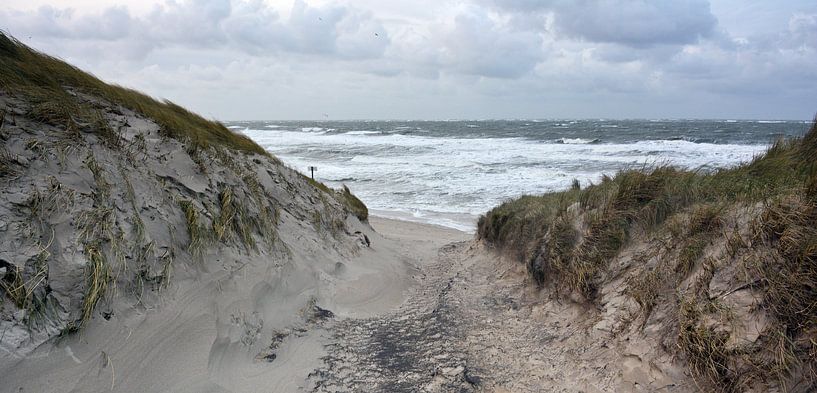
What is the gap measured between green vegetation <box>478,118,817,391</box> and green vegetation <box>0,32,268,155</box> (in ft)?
17.7

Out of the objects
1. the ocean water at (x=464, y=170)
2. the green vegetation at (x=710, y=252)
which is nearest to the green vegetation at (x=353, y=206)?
the ocean water at (x=464, y=170)

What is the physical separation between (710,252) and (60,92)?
23.4 ft

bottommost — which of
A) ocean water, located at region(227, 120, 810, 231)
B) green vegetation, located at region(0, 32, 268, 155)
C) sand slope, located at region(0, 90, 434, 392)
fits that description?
ocean water, located at region(227, 120, 810, 231)

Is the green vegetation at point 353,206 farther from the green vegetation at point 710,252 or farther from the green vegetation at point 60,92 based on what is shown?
the green vegetation at point 710,252

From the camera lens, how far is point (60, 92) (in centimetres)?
551

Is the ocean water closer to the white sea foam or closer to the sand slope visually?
the white sea foam

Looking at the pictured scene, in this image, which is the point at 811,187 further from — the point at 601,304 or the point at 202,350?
the point at 202,350

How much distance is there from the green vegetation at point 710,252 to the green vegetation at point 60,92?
539cm

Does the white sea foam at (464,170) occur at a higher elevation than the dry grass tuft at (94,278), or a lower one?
lower

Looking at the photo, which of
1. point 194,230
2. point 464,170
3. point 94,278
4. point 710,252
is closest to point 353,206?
point 194,230

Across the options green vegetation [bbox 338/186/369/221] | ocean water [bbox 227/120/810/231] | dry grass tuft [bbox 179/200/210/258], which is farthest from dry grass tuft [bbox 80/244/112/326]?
ocean water [bbox 227/120/810/231]

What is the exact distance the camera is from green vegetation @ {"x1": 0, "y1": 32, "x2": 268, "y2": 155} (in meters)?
4.79

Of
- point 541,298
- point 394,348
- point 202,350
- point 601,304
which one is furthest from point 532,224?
point 202,350

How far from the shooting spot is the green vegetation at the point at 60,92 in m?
4.79
